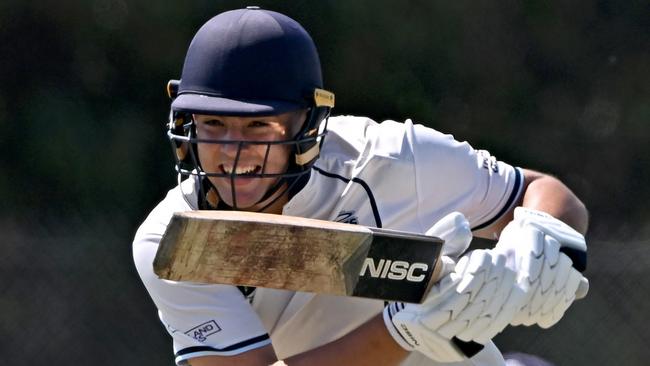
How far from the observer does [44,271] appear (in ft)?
12.9

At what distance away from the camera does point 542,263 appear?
2.12 m

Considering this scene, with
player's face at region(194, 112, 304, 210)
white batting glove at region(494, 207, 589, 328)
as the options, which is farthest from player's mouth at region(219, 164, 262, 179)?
white batting glove at region(494, 207, 589, 328)

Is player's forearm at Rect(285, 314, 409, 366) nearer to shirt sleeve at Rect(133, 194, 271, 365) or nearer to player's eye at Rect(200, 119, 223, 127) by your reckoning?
shirt sleeve at Rect(133, 194, 271, 365)

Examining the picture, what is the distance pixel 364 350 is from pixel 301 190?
0.49 metres

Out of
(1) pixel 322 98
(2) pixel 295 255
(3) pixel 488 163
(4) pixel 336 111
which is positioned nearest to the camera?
(2) pixel 295 255

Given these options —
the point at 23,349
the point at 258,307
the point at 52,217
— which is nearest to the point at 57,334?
the point at 23,349

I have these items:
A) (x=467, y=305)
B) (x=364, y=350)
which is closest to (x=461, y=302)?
(x=467, y=305)

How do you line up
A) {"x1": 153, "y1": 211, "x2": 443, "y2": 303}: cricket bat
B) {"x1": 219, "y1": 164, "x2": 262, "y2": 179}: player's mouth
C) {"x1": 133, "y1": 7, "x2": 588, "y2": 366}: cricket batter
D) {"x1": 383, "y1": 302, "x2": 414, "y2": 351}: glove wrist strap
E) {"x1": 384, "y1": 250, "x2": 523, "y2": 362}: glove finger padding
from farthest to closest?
1. {"x1": 219, "y1": 164, "x2": 262, "y2": 179}: player's mouth
2. {"x1": 133, "y1": 7, "x2": 588, "y2": 366}: cricket batter
3. {"x1": 383, "y1": 302, "x2": 414, "y2": 351}: glove wrist strap
4. {"x1": 384, "y1": 250, "x2": 523, "y2": 362}: glove finger padding
5. {"x1": 153, "y1": 211, "x2": 443, "y2": 303}: cricket bat

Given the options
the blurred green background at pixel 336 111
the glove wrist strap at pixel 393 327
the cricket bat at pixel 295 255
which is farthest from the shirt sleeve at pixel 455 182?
the blurred green background at pixel 336 111

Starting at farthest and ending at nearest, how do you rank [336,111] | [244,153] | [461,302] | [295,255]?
[336,111] → [244,153] → [461,302] → [295,255]

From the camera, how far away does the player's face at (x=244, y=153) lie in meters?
2.47

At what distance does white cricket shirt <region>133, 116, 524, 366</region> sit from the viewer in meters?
2.60

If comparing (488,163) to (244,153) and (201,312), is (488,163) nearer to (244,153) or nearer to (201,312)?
(244,153)

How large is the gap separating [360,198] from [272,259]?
77cm
